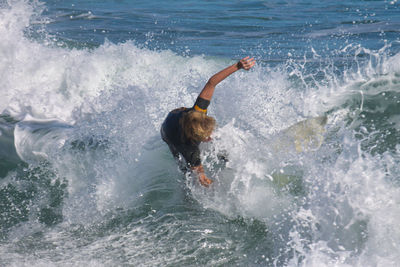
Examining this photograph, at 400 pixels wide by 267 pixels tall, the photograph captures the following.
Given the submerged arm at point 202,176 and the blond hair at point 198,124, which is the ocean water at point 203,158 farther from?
the blond hair at point 198,124

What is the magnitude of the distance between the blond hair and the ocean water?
83cm

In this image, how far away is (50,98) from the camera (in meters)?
8.56

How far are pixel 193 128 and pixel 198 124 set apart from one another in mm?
62

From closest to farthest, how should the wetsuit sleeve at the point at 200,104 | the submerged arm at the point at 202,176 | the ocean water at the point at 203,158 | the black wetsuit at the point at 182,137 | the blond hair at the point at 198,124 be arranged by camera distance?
1. the ocean water at the point at 203,158
2. the blond hair at the point at 198,124
3. the black wetsuit at the point at 182,137
4. the wetsuit sleeve at the point at 200,104
5. the submerged arm at the point at 202,176

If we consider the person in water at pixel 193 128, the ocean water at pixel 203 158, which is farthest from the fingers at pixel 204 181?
the ocean water at pixel 203 158

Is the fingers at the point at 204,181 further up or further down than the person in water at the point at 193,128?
further down

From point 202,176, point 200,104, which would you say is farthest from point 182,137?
point 202,176

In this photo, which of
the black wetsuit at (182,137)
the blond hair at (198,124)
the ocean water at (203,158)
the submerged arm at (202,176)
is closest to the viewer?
the ocean water at (203,158)

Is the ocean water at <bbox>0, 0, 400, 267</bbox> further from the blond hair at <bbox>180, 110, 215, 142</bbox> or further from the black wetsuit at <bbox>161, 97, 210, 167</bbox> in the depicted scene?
the blond hair at <bbox>180, 110, 215, 142</bbox>

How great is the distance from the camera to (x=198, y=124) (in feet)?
13.3

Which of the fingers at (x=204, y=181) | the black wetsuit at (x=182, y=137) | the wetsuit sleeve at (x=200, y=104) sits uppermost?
the wetsuit sleeve at (x=200, y=104)

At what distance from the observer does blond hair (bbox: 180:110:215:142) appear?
13.3 feet

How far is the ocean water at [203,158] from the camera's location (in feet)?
12.8

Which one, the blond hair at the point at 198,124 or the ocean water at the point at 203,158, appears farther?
the blond hair at the point at 198,124
